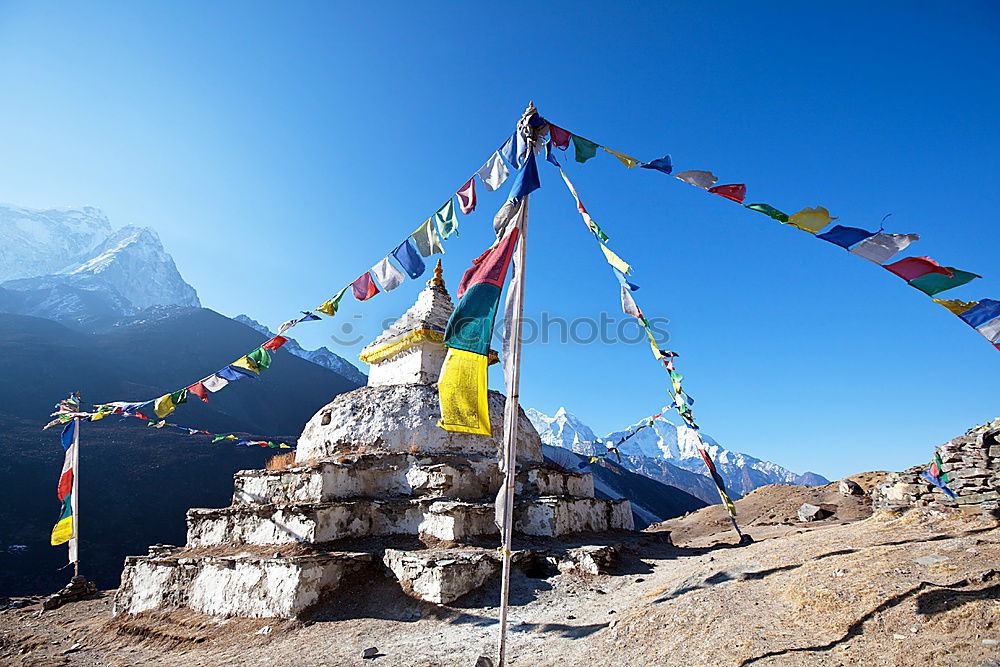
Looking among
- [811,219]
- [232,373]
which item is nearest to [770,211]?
[811,219]

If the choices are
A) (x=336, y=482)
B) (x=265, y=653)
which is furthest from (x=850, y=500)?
(x=265, y=653)

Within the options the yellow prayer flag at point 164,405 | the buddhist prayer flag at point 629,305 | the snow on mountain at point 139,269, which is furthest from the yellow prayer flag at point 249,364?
the snow on mountain at point 139,269

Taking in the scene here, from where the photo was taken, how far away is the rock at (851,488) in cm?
1650

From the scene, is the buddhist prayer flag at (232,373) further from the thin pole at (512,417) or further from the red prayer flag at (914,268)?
the red prayer flag at (914,268)

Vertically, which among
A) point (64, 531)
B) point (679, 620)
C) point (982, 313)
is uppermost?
point (982, 313)

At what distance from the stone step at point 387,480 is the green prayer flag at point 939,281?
7007 mm

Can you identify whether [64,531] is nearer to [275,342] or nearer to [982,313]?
[275,342]

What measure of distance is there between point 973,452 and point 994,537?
7.17 feet

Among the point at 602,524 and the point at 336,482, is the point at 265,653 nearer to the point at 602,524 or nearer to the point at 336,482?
the point at 336,482

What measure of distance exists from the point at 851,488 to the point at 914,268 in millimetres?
15613

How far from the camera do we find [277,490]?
9375 mm

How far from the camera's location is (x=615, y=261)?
6.80 m

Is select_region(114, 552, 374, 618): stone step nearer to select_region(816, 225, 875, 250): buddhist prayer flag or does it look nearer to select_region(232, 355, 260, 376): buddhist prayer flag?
select_region(232, 355, 260, 376): buddhist prayer flag

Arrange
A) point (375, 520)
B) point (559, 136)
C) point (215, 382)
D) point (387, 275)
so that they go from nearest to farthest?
point (559, 136)
point (387, 275)
point (375, 520)
point (215, 382)
